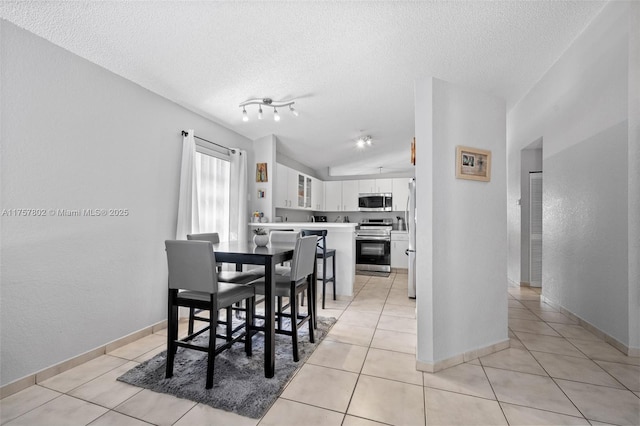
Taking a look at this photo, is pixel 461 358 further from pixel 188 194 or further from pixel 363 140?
pixel 363 140

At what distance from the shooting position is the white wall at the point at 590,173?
2348 mm

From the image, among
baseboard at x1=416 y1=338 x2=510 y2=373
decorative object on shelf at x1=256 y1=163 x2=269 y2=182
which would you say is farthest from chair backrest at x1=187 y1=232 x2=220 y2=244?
baseboard at x1=416 y1=338 x2=510 y2=373

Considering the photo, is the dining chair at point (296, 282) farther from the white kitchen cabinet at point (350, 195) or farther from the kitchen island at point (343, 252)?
the white kitchen cabinet at point (350, 195)

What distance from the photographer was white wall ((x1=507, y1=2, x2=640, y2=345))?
2.35m

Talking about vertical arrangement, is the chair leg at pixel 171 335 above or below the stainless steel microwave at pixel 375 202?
below

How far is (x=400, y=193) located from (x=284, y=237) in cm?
376

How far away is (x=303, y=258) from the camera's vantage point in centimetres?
233

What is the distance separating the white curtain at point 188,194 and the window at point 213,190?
209 mm

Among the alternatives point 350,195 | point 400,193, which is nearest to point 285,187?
point 350,195

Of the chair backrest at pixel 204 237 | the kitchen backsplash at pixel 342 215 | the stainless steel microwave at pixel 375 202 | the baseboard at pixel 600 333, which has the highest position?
the stainless steel microwave at pixel 375 202

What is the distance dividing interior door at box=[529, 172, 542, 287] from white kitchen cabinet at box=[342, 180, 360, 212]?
3.22 m

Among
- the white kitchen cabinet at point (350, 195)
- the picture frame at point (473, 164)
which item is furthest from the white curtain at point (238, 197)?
the white kitchen cabinet at point (350, 195)

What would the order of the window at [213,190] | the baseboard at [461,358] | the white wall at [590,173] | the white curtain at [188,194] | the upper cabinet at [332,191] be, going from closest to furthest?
the baseboard at [461,358] < the white wall at [590,173] < the white curtain at [188,194] < the window at [213,190] < the upper cabinet at [332,191]

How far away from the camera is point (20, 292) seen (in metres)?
1.85
